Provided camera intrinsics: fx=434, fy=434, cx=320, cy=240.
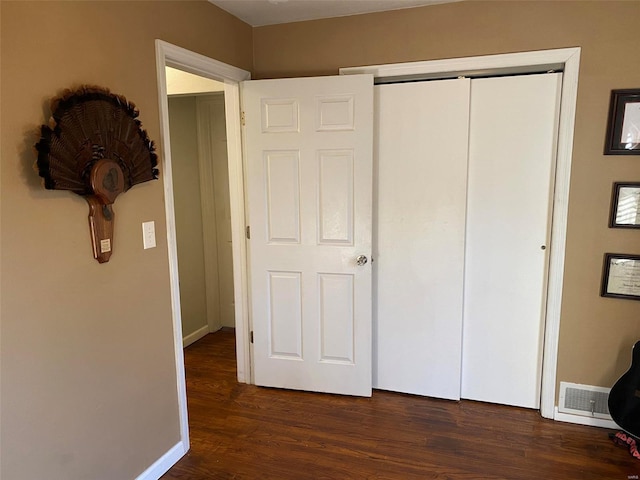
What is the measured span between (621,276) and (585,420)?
2.76ft

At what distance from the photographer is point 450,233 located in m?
2.57

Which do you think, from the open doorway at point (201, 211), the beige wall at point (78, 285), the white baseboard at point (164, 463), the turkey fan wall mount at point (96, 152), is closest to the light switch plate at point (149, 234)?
the beige wall at point (78, 285)

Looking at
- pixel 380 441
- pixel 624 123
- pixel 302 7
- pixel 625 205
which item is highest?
pixel 302 7

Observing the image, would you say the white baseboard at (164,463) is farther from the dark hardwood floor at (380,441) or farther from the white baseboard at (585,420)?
the white baseboard at (585,420)

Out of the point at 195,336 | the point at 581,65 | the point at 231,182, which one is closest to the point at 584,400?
the point at 581,65

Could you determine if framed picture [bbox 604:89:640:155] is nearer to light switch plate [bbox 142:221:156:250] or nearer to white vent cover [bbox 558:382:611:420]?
white vent cover [bbox 558:382:611:420]

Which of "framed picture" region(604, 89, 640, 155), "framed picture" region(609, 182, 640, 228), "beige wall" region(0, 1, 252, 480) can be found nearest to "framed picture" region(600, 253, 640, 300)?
"framed picture" region(609, 182, 640, 228)

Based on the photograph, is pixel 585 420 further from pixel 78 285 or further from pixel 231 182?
pixel 78 285

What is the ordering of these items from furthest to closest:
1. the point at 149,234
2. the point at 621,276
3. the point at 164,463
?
the point at 621,276 < the point at 164,463 < the point at 149,234

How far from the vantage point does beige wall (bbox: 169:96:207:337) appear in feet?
11.8

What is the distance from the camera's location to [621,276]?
227 cm

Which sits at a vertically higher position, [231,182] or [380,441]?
[231,182]

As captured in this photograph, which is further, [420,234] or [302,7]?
[420,234]

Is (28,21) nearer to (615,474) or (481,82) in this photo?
(481,82)
